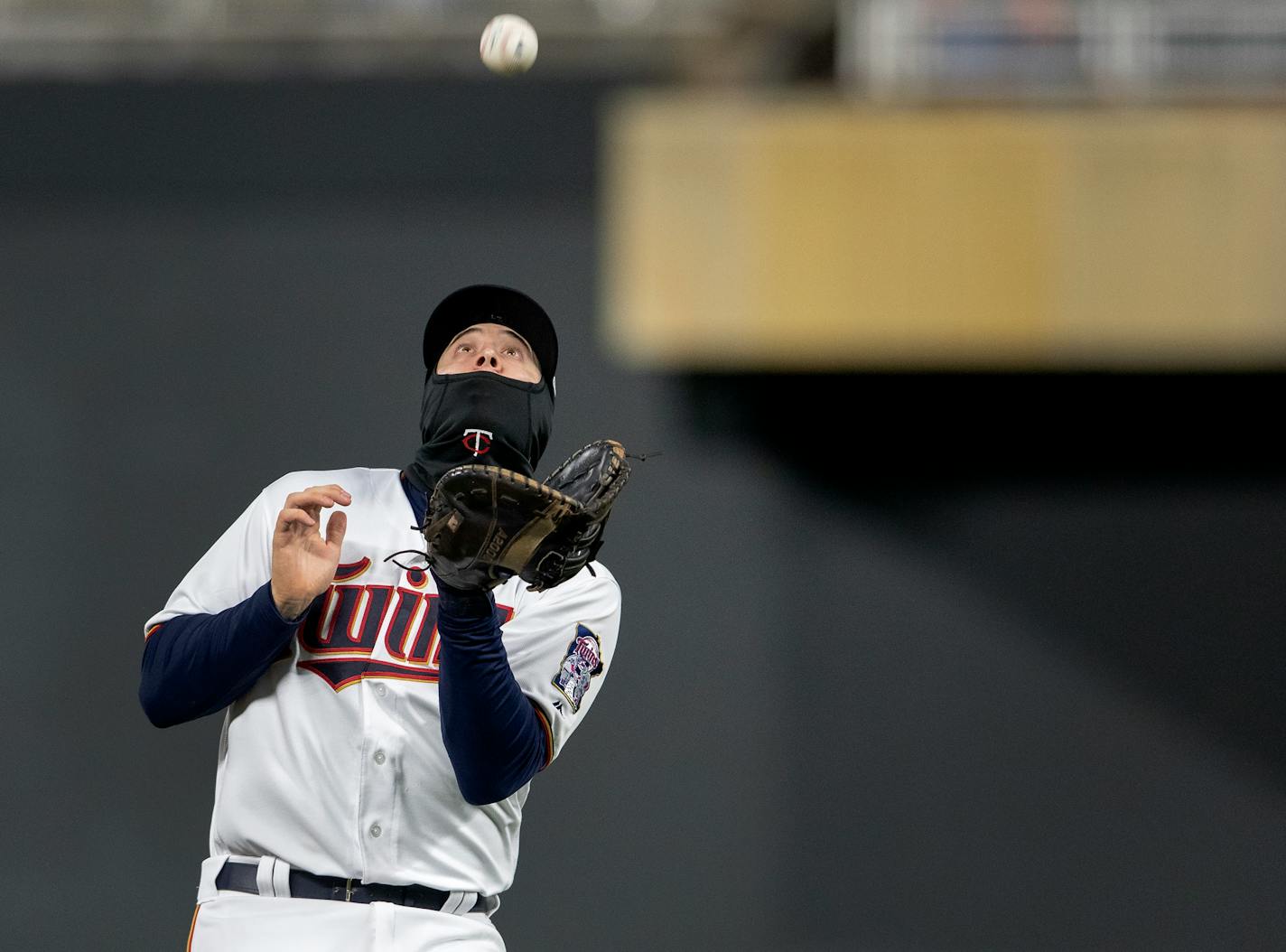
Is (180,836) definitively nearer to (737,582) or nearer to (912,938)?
(737,582)

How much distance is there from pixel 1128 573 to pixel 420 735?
5.21 m

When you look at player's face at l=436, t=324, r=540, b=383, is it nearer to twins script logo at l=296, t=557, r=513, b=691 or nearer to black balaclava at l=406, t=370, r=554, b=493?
black balaclava at l=406, t=370, r=554, b=493

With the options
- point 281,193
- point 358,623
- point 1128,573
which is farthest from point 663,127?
point 358,623

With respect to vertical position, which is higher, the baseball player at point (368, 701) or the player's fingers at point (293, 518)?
the player's fingers at point (293, 518)

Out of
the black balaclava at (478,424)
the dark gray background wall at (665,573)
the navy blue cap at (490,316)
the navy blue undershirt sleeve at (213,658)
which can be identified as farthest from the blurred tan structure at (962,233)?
the navy blue undershirt sleeve at (213,658)

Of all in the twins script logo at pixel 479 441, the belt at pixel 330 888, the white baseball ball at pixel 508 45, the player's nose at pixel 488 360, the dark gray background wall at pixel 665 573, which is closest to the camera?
the belt at pixel 330 888

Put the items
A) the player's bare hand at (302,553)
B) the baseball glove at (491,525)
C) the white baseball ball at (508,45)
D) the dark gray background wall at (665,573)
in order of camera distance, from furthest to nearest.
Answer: the dark gray background wall at (665,573), the white baseball ball at (508,45), the player's bare hand at (302,553), the baseball glove at (491,525)

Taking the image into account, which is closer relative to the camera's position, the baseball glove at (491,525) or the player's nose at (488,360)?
the baseball glove at (491,525)

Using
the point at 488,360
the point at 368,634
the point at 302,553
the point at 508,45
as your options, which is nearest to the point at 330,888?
the point at 368,634

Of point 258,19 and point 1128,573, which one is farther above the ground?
point 258,19

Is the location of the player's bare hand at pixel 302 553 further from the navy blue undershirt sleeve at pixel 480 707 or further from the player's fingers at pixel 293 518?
the navy blue undershirt sleeve at pixel 480 707

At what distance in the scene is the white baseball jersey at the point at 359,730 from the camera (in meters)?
2.42

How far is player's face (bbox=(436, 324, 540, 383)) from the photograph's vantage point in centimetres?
263

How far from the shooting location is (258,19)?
7.04m
